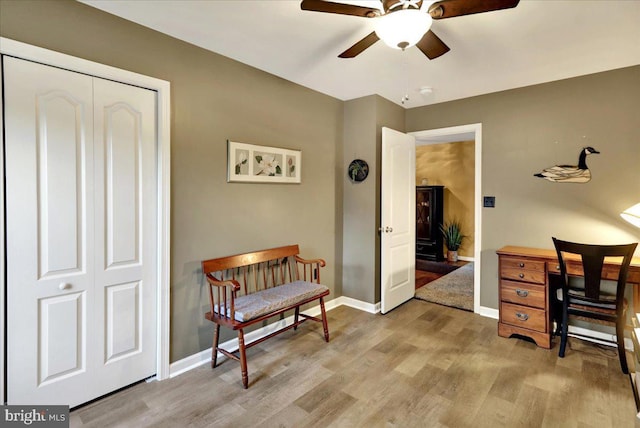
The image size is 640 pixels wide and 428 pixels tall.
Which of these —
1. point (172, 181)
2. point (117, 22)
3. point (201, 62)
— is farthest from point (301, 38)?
point (172, 181)


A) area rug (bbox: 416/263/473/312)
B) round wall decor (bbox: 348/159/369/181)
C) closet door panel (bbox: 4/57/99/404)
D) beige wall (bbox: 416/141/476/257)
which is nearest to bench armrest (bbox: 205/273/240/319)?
closet door panel (bbox: 4/57/99/404)

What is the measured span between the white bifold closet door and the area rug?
3.26 meters

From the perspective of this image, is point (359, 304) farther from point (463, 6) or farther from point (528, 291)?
point (463, 6)

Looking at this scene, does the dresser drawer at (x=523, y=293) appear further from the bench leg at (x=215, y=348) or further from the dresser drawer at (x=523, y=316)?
the bench leg at (x=215, y=348)

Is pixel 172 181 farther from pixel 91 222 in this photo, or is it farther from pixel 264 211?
pixel 264 211

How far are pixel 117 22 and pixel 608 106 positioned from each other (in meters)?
3.99

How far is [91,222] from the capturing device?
80.2 inches

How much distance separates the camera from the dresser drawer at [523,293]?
288 centimetres

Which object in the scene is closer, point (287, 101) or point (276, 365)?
point (276, 365)

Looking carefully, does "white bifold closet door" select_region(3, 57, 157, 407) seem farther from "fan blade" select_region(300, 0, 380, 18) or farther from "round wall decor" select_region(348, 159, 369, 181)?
"round wall decor" select_region(348, 159, 369, 181)

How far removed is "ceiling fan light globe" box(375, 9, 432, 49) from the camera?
1.54 m

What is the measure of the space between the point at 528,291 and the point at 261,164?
2.67 meters

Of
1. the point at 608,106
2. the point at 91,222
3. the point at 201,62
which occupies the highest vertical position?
the point at 201,62

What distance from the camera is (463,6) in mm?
1587
